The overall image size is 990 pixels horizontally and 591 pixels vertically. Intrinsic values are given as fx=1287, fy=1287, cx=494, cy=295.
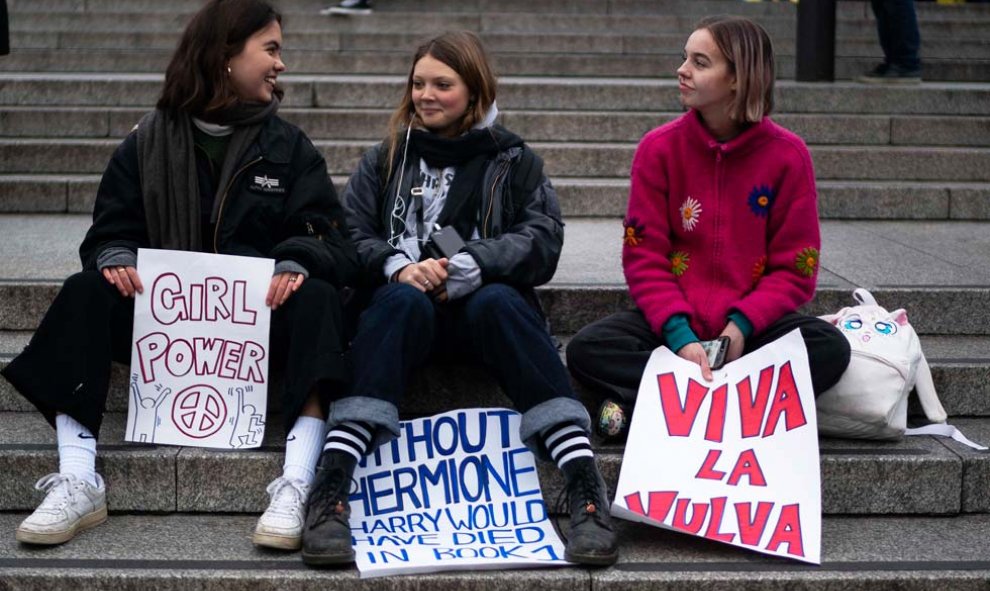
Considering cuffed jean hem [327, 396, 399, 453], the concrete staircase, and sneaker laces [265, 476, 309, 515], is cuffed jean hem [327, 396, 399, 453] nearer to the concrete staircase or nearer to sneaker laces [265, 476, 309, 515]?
sneaker laces [265, 476, 309, 515]

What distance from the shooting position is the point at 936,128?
23.0 ft

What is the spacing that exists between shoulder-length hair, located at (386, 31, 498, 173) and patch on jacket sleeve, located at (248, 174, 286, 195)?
37cm

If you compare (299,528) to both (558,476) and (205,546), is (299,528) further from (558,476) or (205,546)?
(558,476)

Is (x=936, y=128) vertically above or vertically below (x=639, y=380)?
above

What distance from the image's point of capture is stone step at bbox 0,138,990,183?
21.2 feet

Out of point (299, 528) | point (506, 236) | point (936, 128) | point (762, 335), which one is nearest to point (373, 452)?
point (299, 528)

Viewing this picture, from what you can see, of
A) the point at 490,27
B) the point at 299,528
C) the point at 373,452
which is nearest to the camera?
the point at 299,528

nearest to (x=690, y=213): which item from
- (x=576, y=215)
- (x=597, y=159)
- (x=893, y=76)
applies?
(x=576, y=215)

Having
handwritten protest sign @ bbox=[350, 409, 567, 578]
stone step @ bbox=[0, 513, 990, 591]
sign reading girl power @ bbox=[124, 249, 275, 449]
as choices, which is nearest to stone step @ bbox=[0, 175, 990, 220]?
sign reading girl power @ bbox=[124, 249, 275, 449]

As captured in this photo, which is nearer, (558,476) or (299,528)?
(299,528)

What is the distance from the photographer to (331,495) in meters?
3.30

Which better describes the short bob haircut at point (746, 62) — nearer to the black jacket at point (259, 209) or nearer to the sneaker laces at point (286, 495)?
the black jacket at point (259, 209)

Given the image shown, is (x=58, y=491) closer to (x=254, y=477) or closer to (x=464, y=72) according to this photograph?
(x=254, y=477)

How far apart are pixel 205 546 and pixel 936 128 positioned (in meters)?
5.08
